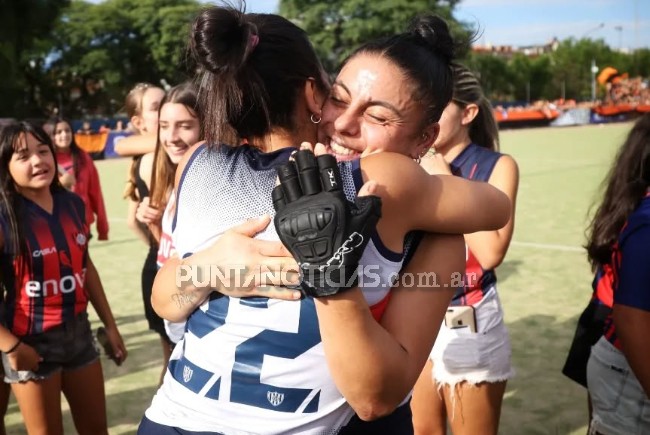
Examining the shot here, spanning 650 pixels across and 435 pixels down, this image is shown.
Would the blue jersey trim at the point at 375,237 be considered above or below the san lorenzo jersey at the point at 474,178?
above

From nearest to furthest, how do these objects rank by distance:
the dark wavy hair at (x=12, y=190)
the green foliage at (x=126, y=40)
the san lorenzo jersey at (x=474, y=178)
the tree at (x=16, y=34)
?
1. the san lorenzo jersey at (x=474, y=178)
2. the dark wavy hair at (x=12, y=190)
3. the tree at (x=16, y=34)
4. the green foliage at (x=126, y=40)

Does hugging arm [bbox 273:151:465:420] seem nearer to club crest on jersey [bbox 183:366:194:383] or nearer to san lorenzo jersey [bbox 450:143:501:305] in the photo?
club crest on jersey [bbox 183:366:194:383]

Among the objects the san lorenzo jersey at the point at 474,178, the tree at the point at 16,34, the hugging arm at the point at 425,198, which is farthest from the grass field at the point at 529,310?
the tree at the point at 16,34

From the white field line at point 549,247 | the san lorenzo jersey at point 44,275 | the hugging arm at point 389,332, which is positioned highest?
the hugging arm at point 389,332

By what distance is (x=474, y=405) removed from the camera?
2.98 meters

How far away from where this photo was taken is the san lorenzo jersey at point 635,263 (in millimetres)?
2229

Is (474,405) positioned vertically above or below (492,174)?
below

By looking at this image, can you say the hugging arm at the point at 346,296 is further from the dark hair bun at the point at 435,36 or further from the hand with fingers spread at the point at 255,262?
the dark hair bun at the point at 435,36

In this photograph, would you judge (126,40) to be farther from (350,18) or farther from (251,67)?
(251,67)

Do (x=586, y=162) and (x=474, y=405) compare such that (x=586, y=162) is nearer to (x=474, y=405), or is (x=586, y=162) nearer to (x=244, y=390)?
(x=474, y=405)

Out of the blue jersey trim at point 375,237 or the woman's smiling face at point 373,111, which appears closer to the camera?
the blue jersey trim at point 375,237

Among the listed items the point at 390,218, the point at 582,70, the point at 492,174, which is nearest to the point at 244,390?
the point at 390,218

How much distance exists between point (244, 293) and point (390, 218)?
1.17ft

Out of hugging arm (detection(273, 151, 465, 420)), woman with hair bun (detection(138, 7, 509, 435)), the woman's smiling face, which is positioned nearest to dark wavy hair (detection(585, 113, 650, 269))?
woman with hair bun (detection(138, 7, 509, 435))
